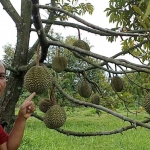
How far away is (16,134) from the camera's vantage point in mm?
1297

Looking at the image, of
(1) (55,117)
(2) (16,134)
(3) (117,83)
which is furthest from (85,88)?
(2) (16,134)

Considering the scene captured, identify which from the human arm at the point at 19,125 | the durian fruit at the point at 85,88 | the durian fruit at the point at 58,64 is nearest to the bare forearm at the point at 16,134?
the human arm at the point at 19,125

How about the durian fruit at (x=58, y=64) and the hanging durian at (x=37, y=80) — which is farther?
the durian fruit at (x=58, y=64)

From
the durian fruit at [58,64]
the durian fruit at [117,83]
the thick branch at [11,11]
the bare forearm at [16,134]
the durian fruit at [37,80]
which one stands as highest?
the thick branch at [11,11]

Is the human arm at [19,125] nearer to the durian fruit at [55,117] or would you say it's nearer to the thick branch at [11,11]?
the durian fruit at [55,117]

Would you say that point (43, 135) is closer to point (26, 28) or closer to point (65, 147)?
point (65, 147)

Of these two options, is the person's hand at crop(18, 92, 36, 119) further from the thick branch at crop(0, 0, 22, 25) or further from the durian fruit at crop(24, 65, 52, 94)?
the thick branch at crop(0, 0, 22, 25)

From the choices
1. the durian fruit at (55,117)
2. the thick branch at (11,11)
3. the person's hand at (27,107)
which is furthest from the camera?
the thick branch at (11,11)

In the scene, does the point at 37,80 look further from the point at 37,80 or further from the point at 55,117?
the point at 55,117

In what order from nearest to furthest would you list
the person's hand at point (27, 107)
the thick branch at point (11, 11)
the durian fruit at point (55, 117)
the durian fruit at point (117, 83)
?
the person's hand at point (27, 107), the durian fruit at point (55, 117), the thick branch at point (11, 11), the durian fruit at point (117, 83)

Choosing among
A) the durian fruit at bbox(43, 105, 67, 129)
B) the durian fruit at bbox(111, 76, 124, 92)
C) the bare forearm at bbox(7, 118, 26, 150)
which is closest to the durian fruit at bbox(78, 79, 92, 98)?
the durian fruit at bbox(111, 76, 124, 92)

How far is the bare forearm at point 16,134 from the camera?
1275mm

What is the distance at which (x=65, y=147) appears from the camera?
5395mm

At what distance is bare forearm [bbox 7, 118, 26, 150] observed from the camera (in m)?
1.28
